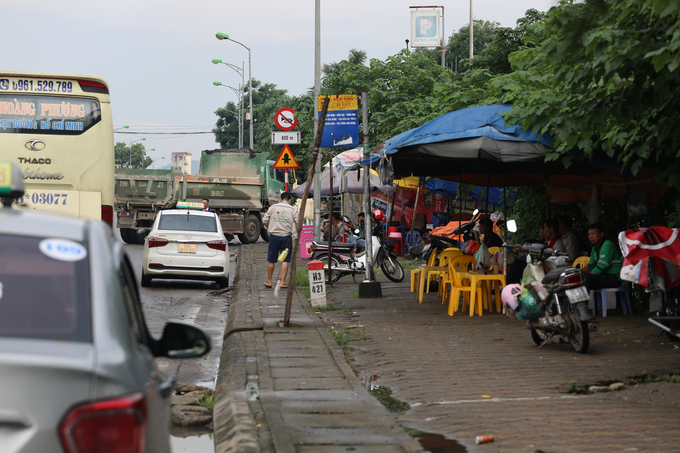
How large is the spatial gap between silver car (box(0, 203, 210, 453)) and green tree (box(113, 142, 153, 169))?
401 ft

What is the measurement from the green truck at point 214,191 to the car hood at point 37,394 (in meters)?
24.6

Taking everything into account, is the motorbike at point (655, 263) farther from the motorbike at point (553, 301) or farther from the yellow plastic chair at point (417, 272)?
the yellow plastic chair at point (417, 272)

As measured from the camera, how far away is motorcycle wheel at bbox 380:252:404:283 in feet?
51.4

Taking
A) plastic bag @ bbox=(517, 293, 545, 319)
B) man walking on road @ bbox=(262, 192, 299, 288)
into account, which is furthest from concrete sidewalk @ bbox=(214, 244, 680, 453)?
man walking on road @ bbox=(262, 192, 299, 288)

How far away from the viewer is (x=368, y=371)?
7172 millimetres

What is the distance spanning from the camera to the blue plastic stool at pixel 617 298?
34.1 feet

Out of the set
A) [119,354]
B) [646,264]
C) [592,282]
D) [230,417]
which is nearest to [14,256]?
[119,354]

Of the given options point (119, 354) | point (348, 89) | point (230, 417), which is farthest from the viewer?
point (348, 89)

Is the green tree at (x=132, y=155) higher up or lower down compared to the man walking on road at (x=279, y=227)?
higher up

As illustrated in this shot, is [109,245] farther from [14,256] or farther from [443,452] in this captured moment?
[443,452]

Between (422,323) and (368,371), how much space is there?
2.95m

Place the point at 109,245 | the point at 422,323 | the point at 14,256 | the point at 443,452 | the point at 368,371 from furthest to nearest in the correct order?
the point at 422,323 < the point at 368,371 < the point at 443,452 < the point at 109,245 < the point at 14,256

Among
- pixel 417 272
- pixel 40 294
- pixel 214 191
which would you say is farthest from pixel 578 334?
pixel 214 191

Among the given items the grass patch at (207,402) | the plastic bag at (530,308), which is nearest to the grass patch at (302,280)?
the plastic bag at (530,308)
